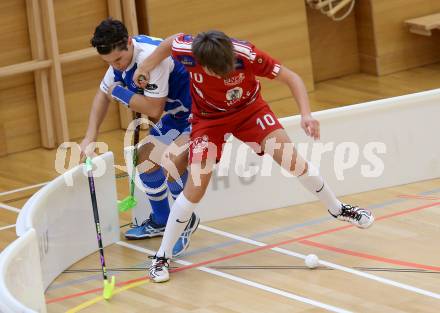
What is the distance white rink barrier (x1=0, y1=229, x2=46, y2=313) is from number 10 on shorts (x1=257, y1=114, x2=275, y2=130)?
1.22 m

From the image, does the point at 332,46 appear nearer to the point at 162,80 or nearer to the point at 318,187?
the point at 318,187

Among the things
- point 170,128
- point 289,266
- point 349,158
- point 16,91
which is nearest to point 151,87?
point 170,128

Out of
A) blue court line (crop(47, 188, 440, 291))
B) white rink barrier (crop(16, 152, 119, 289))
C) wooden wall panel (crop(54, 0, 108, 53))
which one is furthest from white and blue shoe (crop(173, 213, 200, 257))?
wooden wall panel (crop(54, 0, 108, 53))

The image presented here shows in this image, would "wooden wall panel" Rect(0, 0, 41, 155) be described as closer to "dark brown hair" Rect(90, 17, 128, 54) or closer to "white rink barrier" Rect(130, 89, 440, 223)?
"white rink barrier" Rect(130, 89, 440, 223)

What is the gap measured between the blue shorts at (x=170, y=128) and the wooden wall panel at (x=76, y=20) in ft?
6.88

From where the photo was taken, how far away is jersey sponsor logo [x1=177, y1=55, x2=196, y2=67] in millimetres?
5152

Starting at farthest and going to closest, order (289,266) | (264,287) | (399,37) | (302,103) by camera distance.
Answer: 1. (399,37)
2. (289,266)
3. (302,103)
4. (264,287)

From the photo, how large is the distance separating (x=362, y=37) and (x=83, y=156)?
3.69 m

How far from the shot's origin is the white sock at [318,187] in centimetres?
546

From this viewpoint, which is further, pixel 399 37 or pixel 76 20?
pixel 399 37

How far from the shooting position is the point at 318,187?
5488 millimetres

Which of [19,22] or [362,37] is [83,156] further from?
[362,37]

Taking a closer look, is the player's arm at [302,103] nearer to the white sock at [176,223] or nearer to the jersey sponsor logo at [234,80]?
the jersey sponsor logo at [234,80]

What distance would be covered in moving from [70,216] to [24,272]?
0.94 metres
